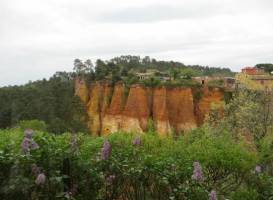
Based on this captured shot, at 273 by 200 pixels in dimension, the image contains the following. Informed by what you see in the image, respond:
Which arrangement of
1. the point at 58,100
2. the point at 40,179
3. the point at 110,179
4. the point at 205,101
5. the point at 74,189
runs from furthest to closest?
the point at 205,101
the point at 58,100
the point at 110,179
the point at 74,189
the point at 40,179

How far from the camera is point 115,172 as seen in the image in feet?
14.9

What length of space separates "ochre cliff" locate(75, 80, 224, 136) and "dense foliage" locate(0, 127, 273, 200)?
106ft

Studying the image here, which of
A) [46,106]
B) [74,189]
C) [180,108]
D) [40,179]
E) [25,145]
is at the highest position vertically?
[25,145]

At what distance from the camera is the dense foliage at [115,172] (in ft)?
12.7

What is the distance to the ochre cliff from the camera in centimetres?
3888

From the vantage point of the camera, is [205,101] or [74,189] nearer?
[74,189]

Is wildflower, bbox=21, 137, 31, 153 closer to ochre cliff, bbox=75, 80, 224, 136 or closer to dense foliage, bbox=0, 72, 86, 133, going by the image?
dense foliage, bbox=0, 72, 86, 133

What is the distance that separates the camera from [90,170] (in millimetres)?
4254

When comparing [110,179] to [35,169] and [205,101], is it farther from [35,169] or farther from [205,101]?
[205,101]

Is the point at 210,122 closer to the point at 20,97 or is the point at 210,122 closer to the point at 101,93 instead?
the point at 20,97

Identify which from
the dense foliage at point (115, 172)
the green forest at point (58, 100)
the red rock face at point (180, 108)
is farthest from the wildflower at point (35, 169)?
the red rock face at point (180, 108)

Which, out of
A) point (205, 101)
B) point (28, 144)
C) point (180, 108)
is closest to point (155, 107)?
point (180, 108)

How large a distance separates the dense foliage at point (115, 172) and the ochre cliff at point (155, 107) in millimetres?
32206

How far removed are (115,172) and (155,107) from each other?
3511 centimetres
